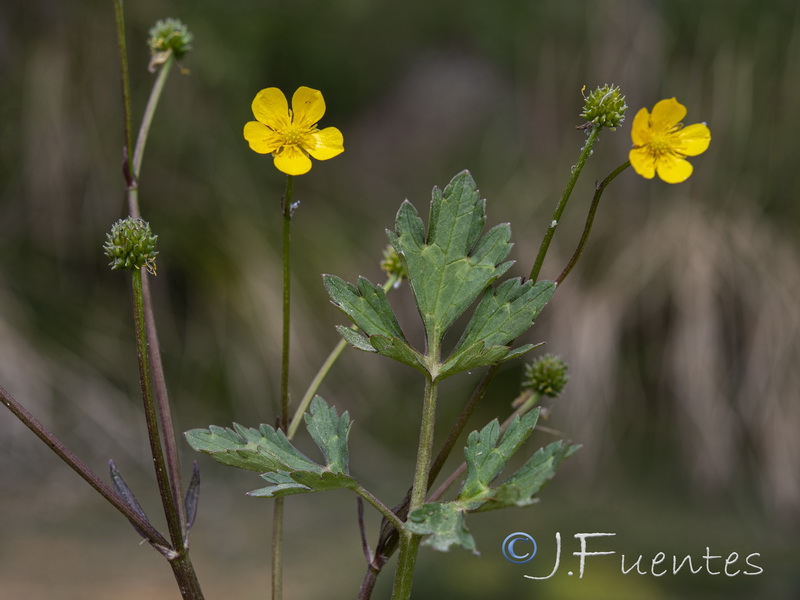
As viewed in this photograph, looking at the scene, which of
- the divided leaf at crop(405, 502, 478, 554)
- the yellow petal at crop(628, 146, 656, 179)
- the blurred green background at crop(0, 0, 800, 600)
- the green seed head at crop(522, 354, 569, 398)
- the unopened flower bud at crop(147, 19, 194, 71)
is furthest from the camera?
the blurred green background at crop(0, 0, 800, 600)

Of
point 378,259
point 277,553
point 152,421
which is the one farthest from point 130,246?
point 378,259

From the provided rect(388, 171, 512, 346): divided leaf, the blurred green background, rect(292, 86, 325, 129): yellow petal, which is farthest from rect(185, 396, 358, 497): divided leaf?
the blurred green background

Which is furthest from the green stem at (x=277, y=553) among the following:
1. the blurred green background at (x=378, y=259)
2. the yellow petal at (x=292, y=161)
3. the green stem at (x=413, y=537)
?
the blurred green background at (x=378, y=259)

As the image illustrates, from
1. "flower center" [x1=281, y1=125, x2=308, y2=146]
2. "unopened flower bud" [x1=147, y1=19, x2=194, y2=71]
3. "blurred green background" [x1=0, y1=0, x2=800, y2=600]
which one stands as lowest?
"flower center" [x1=281, y1=125, x2=308, y2=146]

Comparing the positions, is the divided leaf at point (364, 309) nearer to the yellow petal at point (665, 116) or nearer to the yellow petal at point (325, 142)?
the yellow petal at point (325, 142)

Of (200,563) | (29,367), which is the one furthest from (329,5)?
(200,563)

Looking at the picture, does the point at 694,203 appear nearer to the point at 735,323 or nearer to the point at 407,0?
the point at 735,323

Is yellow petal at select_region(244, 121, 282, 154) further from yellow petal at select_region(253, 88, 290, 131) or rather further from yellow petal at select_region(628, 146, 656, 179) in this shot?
yellow petal at select_region(628, 146, 656, 179)
